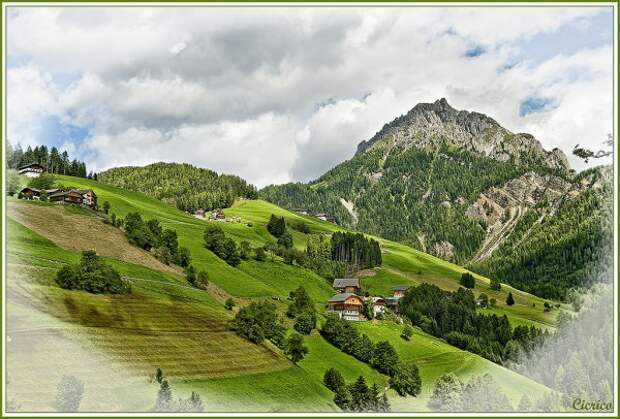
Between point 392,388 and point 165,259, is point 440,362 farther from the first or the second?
point 165,259

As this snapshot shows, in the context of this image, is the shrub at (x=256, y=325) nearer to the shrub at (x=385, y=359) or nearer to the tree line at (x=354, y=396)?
the tree line at (x=354, y=396)

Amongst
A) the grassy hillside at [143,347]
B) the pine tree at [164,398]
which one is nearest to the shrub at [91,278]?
the grassy hillside at [143,347]

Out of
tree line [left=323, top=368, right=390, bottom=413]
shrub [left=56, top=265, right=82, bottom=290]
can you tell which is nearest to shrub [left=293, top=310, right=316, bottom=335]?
tree line [left=323, top=368, right=390, bottom=413]

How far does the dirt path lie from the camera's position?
5418 inches

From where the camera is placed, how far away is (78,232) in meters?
150

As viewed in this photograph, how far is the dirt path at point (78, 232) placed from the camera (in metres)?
138

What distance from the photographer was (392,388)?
400 feet

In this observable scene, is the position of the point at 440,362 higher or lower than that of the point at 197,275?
lower

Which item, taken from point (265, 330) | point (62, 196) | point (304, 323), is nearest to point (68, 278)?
point (265, 330)

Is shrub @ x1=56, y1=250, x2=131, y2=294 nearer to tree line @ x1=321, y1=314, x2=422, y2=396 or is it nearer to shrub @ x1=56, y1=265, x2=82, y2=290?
shrub @ x1=56, y1=265, x2=82, y2=290

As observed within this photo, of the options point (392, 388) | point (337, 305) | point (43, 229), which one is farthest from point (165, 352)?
point (337, 305)

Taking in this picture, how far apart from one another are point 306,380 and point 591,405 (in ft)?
178

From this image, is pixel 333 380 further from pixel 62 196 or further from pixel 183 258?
pixel 62 196

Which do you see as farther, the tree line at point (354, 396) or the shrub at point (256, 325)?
the shrub at point (256, 325)
